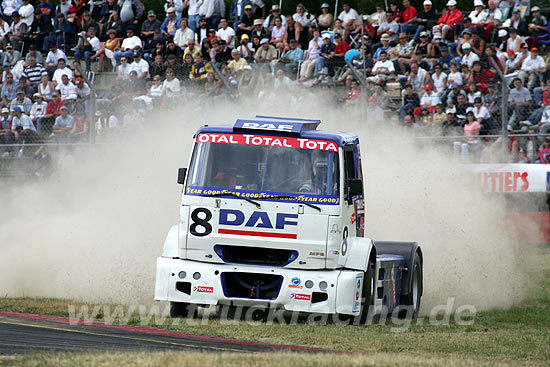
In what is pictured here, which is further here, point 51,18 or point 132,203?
point 51,18

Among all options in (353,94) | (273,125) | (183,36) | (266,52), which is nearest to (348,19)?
(266,52)

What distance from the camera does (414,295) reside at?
1157 centimetres

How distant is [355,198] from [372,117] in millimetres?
7596

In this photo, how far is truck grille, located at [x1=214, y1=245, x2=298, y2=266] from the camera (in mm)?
9781

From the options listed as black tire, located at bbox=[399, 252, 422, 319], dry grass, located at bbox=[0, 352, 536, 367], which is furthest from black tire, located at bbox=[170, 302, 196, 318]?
dry grass, located at bbox=[0, 352, 536, 367]

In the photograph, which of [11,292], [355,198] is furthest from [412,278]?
[11,292]

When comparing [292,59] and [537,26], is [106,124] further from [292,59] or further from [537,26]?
[537,26]

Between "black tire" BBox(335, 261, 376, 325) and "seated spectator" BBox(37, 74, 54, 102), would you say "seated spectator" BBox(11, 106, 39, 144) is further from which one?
"black tire" BBox(335, 261, 376, 325)

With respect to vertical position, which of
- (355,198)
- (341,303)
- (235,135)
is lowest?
(341,303)

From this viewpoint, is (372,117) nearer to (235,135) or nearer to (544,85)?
(544,85)

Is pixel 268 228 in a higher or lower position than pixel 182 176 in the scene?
lower

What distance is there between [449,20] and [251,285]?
1290 centimetres

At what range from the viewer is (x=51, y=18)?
84.8 ft

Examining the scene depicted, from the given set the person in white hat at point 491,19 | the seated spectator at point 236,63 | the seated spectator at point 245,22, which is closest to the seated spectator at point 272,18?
the seated spectator at point 245,22
